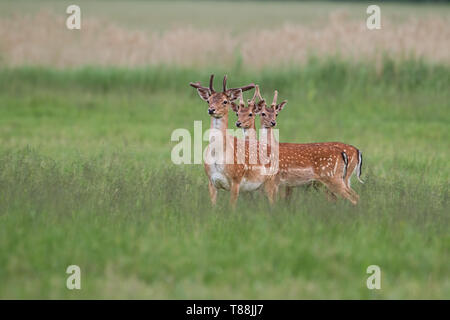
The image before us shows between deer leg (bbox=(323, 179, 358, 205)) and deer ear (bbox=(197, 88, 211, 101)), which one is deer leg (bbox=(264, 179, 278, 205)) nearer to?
deer leg (bbox=(323, 179, 358, 205))

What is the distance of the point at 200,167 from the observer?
10953 millimetres

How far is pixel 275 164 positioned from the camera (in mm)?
9109

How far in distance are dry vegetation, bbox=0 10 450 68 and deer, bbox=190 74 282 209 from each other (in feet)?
32.1

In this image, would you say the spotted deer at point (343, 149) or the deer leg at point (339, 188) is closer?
the deer leg at point (339, 188)

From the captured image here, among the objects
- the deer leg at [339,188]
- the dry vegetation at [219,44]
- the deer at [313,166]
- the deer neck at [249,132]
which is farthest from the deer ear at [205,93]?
the dry vegetation at [219,44]

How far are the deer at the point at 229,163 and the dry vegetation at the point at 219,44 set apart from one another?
9771mm

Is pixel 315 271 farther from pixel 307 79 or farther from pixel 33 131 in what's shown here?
pixel 307 79

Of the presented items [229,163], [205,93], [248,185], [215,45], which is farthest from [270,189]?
[215,45]

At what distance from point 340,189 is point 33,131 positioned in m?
6.54

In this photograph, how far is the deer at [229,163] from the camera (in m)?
8.64

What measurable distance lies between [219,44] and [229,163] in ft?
38.8

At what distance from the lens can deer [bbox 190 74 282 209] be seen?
340 inches

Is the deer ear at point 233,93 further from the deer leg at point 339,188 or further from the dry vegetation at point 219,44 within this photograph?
the dry vegetation at point 219,44

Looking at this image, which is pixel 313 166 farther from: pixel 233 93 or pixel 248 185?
pixel 233 93
